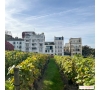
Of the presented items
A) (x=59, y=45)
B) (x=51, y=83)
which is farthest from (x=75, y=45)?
(x=51, y=83)

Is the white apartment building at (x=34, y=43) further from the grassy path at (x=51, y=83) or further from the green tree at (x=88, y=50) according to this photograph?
the grassy path at (x=51, y=83)

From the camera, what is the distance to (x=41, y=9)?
1.61 m

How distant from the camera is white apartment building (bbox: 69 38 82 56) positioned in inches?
65.2

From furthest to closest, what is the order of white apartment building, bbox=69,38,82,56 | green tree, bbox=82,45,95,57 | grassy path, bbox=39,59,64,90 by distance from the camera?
grassy path, bbox=39,59,64,90, white apartment building, bbox=69,38,82,56, green tree, bbox=82,45,95,57

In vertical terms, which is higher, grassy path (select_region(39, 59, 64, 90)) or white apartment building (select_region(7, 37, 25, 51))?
white apartment building (select_region(7, 37, 25, 51))

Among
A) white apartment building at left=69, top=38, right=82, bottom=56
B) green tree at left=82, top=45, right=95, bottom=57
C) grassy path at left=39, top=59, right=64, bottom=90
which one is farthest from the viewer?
grassy path at left=39, top=59, right=64, bottom=90

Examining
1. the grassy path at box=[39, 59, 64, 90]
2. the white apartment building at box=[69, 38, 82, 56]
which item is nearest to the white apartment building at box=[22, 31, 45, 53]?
the white apartment building at box=[69, 38, 82, 56]

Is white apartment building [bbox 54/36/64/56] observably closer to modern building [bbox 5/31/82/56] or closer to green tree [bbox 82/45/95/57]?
modern building [bbox 5/31/82/56]

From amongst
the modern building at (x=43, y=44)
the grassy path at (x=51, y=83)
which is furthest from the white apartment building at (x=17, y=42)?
the grassy path at (x=51, y=83)

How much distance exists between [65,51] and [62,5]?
0.35 m

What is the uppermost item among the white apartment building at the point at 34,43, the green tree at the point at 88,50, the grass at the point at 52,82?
the white apartment building at the point at 34,43

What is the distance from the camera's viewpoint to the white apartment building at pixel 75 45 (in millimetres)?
1656
